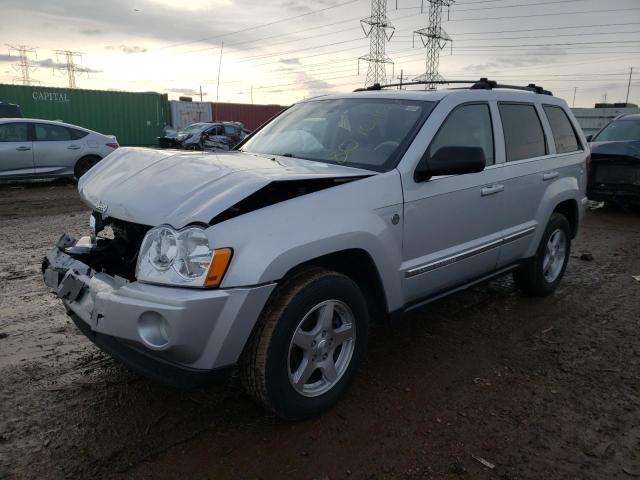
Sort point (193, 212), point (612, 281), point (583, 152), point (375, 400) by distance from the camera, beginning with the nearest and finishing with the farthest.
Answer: point (193, 212), point (375, 400), point (583, 152), point (612, 281)

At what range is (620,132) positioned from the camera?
394 inches

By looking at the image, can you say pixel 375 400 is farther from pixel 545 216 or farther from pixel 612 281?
pixel 612 281

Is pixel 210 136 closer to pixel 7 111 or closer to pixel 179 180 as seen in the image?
pixel 7 111

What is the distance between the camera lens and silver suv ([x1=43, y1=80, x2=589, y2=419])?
2377 mm

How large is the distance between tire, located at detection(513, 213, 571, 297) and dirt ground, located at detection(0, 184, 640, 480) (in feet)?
1.27

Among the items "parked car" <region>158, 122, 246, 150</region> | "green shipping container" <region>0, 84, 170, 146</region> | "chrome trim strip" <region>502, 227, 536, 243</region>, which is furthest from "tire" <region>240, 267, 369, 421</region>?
"green shipping container" <region>0, 84, 170, 146</region>

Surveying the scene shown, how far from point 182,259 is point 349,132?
1759 mm

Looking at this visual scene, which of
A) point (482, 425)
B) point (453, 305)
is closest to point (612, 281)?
point (453, 305)

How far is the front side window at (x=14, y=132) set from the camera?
10.7 meters

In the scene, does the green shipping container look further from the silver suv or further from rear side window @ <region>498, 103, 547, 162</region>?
rear side window @ <region>498, 103, 547, 162</region>

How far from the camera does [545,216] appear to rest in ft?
15.0

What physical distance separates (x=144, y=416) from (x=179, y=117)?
2863 cm

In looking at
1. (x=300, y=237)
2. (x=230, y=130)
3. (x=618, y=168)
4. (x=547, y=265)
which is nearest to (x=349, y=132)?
(x=300, y=237)

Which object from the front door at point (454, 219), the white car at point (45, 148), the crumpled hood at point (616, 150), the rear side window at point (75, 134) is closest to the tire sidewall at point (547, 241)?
the front door at point (454, 219)
